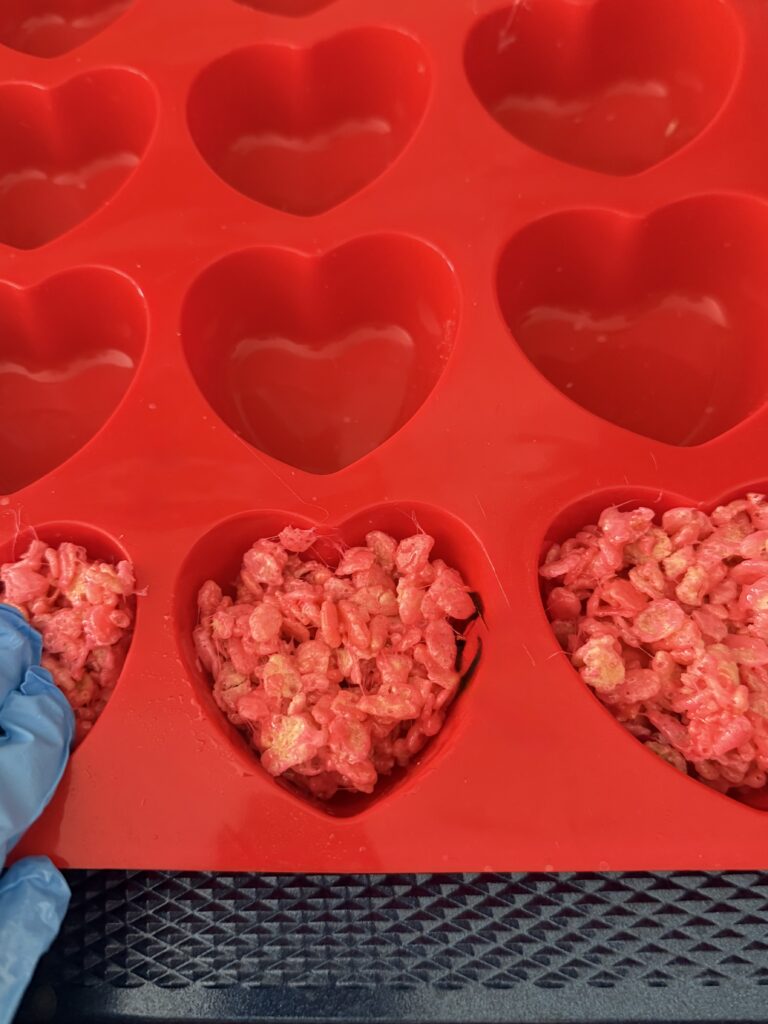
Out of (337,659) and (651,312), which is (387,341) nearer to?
(651,312)

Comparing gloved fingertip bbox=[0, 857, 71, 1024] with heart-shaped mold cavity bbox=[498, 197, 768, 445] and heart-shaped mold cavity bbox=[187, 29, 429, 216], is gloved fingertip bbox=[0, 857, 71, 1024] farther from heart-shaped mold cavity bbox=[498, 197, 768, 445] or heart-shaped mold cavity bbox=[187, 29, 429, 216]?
heart-shaped mold cavity bbox=[187, 29, 429, 216]

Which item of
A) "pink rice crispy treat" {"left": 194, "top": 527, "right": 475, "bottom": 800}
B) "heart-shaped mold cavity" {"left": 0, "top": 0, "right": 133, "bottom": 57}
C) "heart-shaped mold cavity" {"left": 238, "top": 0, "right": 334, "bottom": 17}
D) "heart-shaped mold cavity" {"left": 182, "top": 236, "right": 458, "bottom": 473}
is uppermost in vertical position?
"heart-shaped mold cavity" {"left": 238, "top": 0, "right": 334, "bottom": 17}

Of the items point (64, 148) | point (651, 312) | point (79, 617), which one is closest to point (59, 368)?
point (64, 148)

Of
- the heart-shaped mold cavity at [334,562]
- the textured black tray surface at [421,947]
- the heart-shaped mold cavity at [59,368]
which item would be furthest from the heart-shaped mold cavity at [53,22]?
the textured black tray surface at [421,947]

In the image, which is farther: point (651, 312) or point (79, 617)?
point (651, 312)

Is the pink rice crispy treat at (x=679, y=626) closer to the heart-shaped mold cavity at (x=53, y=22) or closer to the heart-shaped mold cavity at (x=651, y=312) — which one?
the heart-shaped mold cavity at (x=651, y=312)

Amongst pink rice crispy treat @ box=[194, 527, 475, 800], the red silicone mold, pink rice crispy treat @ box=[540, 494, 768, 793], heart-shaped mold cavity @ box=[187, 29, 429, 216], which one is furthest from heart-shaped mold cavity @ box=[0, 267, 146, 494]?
pink rice crispy treat @ box=[540, 494, 768, 793]
